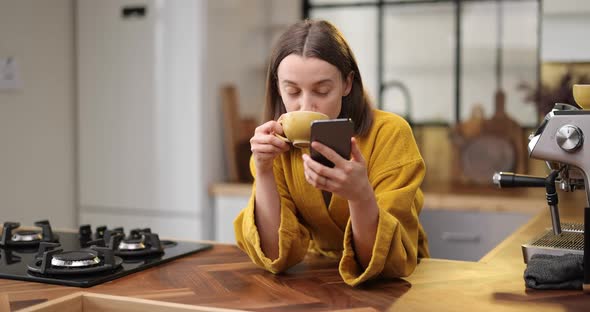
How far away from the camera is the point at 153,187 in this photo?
345 cm

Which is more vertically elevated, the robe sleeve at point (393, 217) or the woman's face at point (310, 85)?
the woman's face at point (310, 85)

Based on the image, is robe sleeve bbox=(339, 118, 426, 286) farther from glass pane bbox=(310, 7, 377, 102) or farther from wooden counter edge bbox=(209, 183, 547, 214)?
glass pane bbox=(310, 7, 377, 102)

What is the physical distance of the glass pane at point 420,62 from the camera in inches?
145

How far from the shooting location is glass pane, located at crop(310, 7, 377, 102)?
383 centimetres

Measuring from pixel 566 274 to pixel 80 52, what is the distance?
280cm

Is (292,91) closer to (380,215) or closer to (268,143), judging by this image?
(268,143)

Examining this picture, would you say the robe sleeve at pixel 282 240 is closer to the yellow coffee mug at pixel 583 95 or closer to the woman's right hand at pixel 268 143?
the woman's right hand at pixel 268 143

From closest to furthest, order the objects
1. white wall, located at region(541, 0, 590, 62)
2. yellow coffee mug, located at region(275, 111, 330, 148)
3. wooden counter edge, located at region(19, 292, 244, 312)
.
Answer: wooden counter edge, located at region(19, 292, 244, 312), yellow coffee mug, located at region(275, 111, 330, 148), white wall, located at region(541, 0, 590, 62)

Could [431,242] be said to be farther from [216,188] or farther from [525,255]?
[525,255]

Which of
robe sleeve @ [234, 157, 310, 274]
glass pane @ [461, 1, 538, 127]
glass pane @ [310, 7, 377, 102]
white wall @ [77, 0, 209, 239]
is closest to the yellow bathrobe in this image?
robe sleeve @ [234, 157, 310, 274]

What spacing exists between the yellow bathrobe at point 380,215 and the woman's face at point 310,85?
0.18 m

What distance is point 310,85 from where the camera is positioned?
1.43 m

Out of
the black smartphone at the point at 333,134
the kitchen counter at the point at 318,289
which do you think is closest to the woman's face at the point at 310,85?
the black smartphone at the point at 333,134

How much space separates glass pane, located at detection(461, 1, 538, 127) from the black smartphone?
8.26 feet
